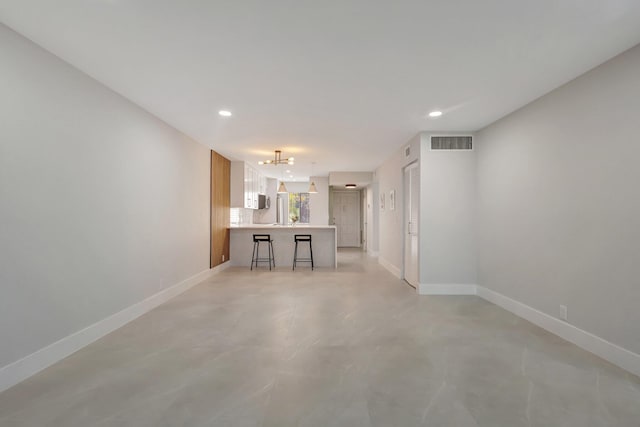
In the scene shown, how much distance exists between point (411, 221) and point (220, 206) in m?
4.13

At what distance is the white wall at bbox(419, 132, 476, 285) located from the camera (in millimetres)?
5227

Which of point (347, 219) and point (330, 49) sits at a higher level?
point (330, 49)

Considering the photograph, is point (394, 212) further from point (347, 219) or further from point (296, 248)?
point (347, 219)

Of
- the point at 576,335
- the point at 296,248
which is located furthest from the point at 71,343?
the point at 296,248


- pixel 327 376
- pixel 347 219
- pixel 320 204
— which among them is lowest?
pixel 327 376

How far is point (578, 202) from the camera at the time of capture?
125 inches

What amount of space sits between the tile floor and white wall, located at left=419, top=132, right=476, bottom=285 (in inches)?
45.1

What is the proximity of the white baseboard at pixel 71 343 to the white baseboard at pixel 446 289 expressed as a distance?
12.9 ft

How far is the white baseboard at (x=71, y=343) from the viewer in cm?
238

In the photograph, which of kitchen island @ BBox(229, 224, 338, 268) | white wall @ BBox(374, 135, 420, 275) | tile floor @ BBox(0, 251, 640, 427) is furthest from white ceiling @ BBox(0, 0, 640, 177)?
kitchen island @ BBox(229, 224, 338, 268)

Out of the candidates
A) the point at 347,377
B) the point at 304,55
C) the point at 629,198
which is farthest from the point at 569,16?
the point at 347,377

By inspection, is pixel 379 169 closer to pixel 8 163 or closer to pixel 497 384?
pixel 497 384

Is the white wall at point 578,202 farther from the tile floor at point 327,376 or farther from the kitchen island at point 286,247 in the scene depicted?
the kitchen island at point 286,247

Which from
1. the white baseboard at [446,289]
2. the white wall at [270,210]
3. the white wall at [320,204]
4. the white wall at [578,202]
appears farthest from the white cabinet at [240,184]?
the white wall at [578,202]
